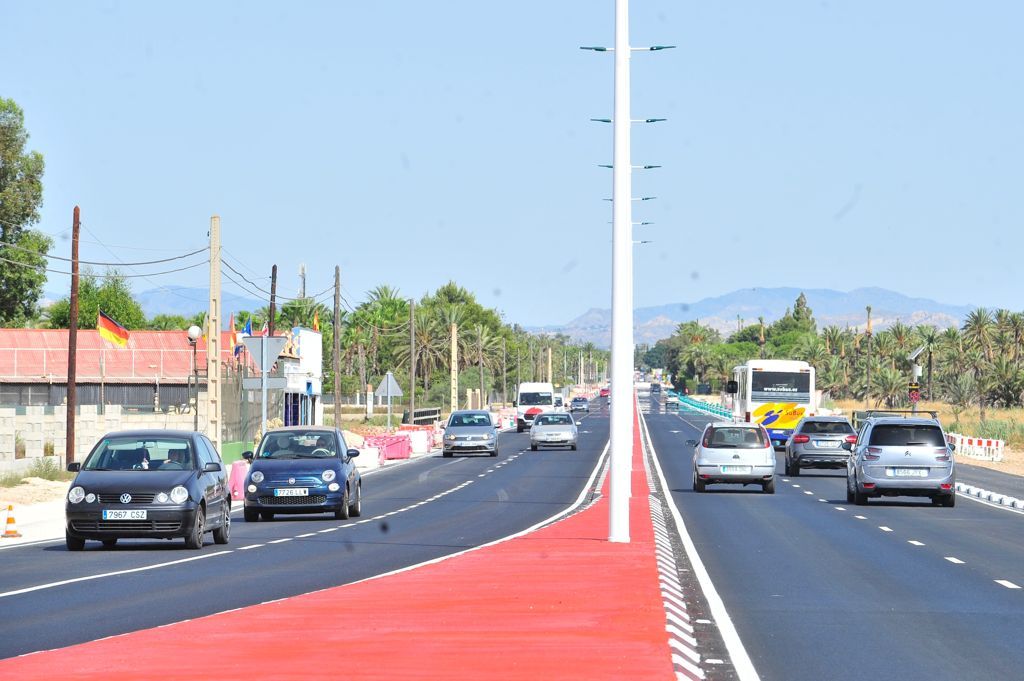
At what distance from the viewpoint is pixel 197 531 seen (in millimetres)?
21922

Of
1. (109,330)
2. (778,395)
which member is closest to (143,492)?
(778,395)

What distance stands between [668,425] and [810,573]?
287 ft

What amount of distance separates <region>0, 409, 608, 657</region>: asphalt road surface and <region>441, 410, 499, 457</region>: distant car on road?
2276 cm

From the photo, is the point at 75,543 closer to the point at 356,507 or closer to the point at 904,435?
the point at 356,507

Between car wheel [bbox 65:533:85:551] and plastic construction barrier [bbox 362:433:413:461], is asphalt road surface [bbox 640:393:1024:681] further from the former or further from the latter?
plastic construction barrier [bbox 362:433:413:461]

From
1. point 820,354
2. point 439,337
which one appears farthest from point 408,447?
point 820,354

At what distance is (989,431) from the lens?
259 feet

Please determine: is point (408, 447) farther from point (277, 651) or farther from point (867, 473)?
point (277, 651)

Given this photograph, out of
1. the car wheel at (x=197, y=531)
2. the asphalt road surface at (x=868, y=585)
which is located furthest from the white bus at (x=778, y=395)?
the car wheel at (x=197, y=531)

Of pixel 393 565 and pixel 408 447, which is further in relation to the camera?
pixel 408 447

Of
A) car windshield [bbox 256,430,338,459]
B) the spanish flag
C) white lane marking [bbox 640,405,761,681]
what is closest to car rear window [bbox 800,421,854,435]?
white lane marking [bbox 640,405,761,681]

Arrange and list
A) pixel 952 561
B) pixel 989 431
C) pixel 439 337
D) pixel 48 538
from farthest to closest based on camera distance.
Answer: pixel 439 337 → pixel 989 431 → pixel 48 538 → pixel 952 561

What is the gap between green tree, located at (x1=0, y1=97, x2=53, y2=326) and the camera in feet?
275

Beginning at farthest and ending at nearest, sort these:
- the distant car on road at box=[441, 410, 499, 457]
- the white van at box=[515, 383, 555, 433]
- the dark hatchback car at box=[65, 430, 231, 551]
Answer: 1. the white van at box=[515, 383, 555, 433]
2. the distant car on road at box=[441, 410, 499, 457]
3. the dark hatchback car at box=[65, 430, 231, 551]
